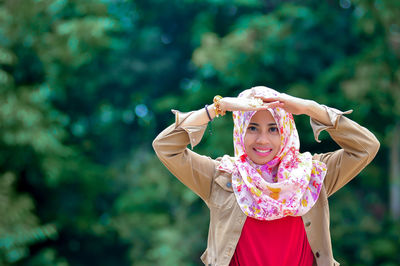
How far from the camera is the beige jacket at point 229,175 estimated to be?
1.90 meters

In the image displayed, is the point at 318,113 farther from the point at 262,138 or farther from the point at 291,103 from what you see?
the point at 262,138

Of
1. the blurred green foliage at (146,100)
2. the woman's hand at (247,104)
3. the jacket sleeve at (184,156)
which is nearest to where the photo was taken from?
the woman's hand at (247,104)

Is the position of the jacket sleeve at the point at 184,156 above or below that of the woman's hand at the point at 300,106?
below

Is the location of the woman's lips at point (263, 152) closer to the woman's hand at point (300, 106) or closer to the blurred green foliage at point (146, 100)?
the woman's hand at point (300, 106)

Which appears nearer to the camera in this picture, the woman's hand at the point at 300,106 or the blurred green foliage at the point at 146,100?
the woman's hand at the point at 300,106

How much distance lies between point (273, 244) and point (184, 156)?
0.45m

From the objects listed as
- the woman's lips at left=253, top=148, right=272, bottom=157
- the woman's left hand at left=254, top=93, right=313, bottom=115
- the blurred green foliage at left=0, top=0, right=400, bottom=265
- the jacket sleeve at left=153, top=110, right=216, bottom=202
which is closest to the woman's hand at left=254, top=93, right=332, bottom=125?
the woman's left hand at left=254, top=93, right=313, bottom=115

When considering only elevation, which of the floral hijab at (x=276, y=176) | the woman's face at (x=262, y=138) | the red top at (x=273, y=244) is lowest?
the red top at (x=273, y=244)

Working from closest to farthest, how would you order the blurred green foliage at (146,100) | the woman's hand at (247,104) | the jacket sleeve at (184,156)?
the woman's hand at (247,104) → the jacket sleeve at (184,156) → the blurred green foliage at (146,100)

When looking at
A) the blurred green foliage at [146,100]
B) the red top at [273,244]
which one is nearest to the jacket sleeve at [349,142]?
the red top at [273,244]

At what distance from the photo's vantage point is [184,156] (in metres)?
Answer: 1.98

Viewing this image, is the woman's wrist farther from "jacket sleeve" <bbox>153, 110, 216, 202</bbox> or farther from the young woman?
"jacket sleeve" <bbox>153, 110, 216, 202</bbox>

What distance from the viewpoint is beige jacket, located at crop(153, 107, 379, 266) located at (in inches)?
74.9

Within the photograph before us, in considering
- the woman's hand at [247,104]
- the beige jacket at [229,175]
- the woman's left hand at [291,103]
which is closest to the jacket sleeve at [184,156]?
the beige jacket at [229,175]
